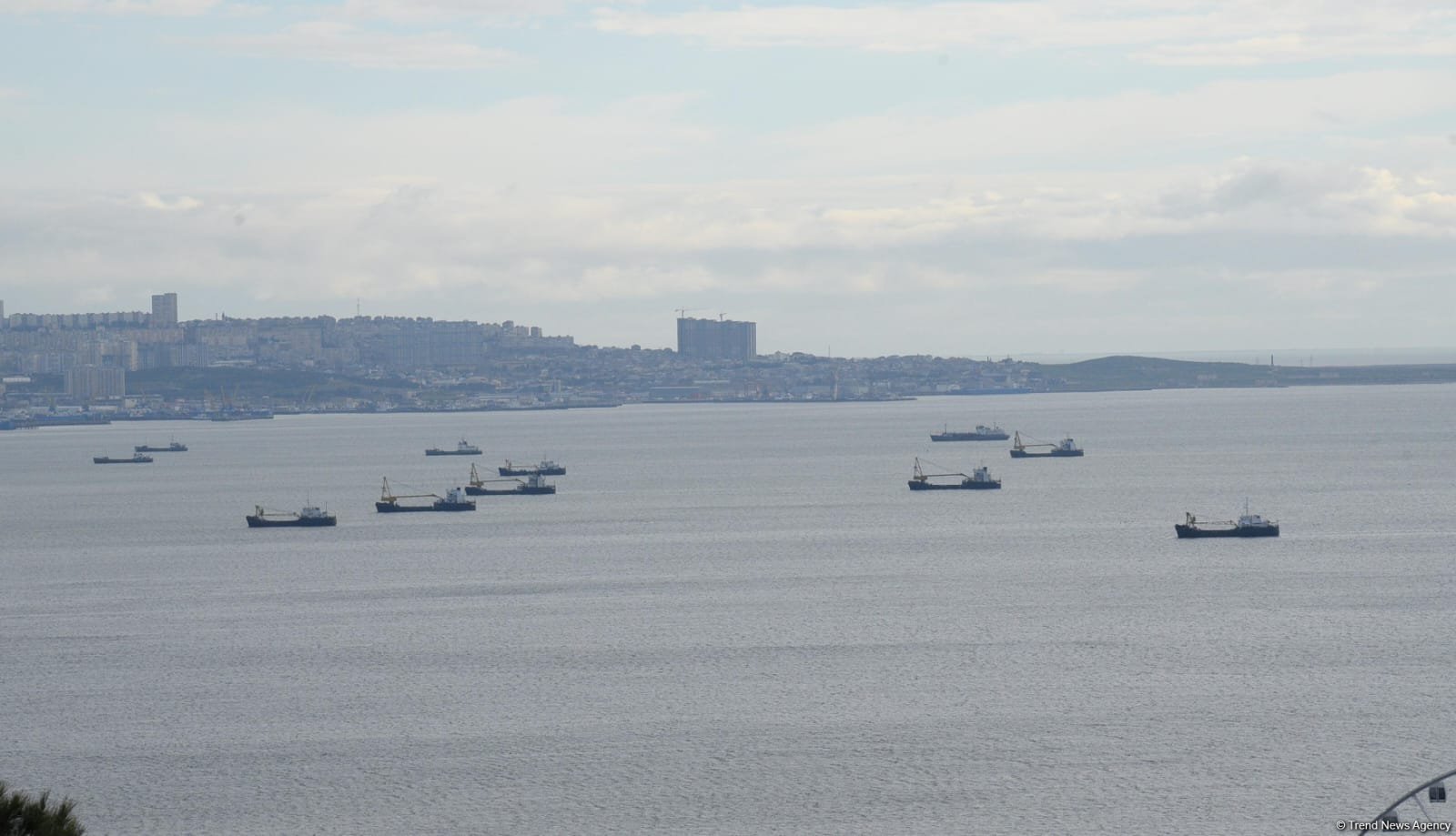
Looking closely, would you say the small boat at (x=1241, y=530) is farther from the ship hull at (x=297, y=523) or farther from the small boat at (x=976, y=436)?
the small boat at (x=976, y=436)

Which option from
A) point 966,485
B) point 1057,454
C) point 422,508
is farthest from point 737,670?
point 1057,454

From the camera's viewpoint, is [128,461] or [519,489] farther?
[128,461]

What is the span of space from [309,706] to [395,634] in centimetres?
1008

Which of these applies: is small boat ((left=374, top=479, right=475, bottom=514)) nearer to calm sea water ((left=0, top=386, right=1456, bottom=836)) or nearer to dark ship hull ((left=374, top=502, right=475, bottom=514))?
dark ship hull ((left=374, top=502, right=475, bottom=514))

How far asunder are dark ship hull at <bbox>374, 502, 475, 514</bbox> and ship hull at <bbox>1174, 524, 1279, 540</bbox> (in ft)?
127

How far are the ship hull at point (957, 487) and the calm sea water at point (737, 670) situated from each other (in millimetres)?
12780

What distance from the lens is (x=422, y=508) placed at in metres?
96.6

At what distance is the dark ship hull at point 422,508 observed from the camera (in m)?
95.8

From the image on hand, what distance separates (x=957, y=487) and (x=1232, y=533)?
3268cm

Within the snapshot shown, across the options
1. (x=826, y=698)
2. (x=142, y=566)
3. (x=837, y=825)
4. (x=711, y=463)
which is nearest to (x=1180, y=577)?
(x=826, y=698)

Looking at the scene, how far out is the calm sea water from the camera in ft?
112

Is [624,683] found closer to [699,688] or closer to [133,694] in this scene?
[699,688]

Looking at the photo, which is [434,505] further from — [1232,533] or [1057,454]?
[1057,454]

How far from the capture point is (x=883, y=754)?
121ft
